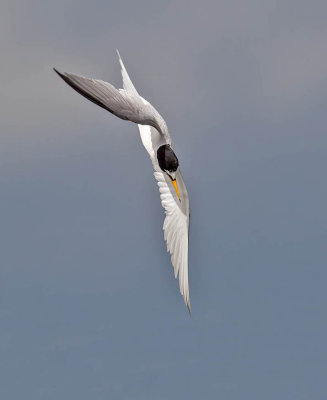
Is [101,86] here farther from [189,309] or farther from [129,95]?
[189,309]

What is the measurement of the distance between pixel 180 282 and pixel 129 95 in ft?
19.6

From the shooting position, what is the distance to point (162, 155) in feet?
89.9

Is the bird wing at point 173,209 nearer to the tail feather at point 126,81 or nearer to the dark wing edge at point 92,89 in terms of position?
the tail feather at point 126,81

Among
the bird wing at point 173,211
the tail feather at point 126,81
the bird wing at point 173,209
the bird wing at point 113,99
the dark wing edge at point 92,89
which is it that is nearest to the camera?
the dark wing edge at point 92,89

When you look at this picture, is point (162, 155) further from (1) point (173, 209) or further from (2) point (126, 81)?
(2) point (126, 81)

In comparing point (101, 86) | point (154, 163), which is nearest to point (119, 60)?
point (154, 163)

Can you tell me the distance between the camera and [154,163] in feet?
94.4

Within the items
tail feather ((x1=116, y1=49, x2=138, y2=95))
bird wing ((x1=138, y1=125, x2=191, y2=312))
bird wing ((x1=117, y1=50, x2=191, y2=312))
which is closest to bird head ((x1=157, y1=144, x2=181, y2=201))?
bird wing ((x1=117, y1=50, x2=191, y2=312))

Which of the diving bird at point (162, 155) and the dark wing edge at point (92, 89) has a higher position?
the dark wing edge at point (92, 89)

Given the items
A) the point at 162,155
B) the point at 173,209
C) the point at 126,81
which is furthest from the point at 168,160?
the point at 126,81

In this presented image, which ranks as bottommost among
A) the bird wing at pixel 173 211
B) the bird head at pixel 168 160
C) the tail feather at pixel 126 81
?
the bird wing at pixel 173 211

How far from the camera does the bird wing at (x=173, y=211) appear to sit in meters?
28.2

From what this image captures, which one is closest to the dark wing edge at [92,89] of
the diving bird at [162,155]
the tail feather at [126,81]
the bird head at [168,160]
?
the diving bird at [162,155]

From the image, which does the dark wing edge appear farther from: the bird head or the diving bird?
the bird head
